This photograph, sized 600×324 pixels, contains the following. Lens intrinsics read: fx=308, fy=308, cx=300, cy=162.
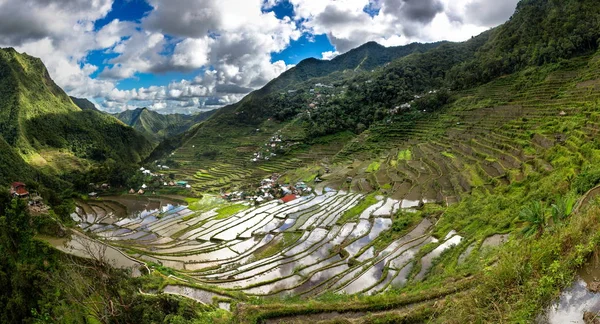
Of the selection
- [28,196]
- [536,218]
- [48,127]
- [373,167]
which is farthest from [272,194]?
[48,127]

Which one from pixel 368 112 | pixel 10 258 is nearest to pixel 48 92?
pixel 368 112

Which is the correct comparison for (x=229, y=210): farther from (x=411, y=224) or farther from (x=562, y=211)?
(x=562, y=211)

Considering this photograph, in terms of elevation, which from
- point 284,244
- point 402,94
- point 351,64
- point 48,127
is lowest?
point 284,244

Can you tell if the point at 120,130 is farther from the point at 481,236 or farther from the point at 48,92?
the point at 481,236

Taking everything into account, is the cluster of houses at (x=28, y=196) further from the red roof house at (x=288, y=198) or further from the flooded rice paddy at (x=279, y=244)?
the red roof house at (x=288, y=198)

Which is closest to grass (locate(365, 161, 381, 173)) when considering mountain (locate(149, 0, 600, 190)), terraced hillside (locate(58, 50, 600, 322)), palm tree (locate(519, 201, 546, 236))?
terraced hillside (locate(58, 50, 600, 322))

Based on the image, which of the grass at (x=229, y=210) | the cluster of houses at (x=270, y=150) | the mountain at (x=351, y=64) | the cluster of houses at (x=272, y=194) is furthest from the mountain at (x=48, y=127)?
the mountain at (x=351, y=64)

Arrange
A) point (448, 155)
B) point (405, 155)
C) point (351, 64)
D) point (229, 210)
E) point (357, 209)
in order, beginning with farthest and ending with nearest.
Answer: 1. point (351, 64)
2. point (405, 155)
3. point (229, 210)
4. point (448, 155)
5. point (357, 209)

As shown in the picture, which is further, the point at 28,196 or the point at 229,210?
the point at 229,210
